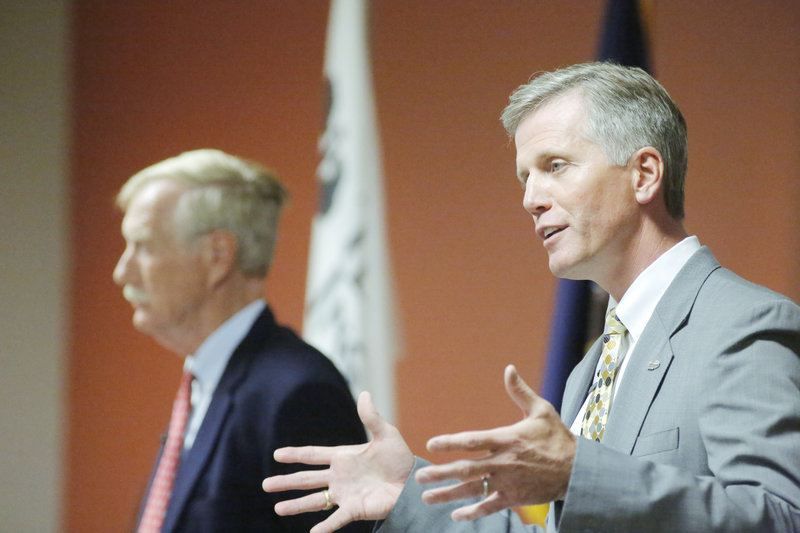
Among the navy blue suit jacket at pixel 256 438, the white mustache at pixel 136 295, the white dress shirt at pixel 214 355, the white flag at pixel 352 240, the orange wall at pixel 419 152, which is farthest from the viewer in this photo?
the white flag at pixel 352 240

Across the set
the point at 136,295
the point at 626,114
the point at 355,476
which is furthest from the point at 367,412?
the point at 136,295

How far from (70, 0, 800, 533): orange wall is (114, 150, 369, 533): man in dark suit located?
113cm

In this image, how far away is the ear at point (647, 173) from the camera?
5.00 ft

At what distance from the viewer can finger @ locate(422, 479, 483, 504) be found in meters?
1.11

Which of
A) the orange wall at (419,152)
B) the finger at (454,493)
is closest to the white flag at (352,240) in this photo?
the orange wall at (419,152)

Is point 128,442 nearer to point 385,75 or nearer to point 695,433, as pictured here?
point 385,75

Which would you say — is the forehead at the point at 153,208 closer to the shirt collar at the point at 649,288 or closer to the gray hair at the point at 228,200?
the gray hair at the point at 228,200

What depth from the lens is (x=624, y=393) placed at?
138 cm

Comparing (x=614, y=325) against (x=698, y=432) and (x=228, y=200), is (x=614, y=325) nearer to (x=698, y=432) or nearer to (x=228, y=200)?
(x=698, y=432)

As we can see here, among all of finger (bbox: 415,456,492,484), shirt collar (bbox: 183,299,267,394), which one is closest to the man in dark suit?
shirt collar (bbox: 183,299,267,394)

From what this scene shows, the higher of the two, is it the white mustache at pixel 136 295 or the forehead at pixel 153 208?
the forehead at pixel 153 208

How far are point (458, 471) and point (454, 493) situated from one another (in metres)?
0.07

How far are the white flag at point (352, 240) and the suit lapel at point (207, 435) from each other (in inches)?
49.5

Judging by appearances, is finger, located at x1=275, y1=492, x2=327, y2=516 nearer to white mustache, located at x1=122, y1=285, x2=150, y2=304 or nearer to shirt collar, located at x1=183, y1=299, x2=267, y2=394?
shirt collar, located at x1=183, y1=299, x2=267, y2=394
